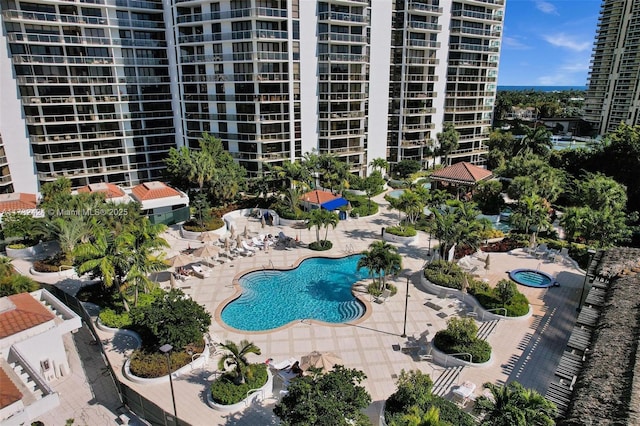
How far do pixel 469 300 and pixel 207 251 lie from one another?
70.2ft

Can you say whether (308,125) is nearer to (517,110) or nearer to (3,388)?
(3,388)

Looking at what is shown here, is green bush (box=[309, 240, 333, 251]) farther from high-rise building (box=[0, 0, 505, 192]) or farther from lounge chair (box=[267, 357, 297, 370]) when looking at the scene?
high-rise building (box=[0, 0, 505, 192])

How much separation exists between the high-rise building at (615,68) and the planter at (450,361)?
85909 millimetres

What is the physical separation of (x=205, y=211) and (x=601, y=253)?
112ft

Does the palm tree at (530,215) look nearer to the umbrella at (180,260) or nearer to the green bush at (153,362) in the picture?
the umbrella at (180,260)

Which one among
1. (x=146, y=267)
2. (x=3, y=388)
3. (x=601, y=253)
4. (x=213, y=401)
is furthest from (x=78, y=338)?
(x=601, y=253)

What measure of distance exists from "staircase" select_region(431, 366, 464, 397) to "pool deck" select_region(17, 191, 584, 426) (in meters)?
→ 0.05

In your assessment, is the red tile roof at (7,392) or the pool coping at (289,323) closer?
the red tile roof at (7,392)

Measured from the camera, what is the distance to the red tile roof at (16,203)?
38031 mm

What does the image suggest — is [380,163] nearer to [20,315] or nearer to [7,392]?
[20,315]

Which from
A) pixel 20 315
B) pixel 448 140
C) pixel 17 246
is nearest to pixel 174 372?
pixel 20 315

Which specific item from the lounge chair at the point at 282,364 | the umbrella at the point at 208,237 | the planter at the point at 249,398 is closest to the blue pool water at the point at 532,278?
the lounge chair at the point at 282,364

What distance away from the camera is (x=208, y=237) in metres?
38.3

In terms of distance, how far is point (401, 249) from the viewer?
3762 centimetres
